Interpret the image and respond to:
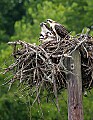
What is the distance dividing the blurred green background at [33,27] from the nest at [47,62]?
243 inches

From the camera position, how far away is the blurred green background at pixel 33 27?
40.1 ft

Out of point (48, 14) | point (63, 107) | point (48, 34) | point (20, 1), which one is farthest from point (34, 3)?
point (48, 34)

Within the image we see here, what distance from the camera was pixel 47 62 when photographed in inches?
158

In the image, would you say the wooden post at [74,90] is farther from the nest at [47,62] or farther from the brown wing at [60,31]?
the brown wing at [60,31]

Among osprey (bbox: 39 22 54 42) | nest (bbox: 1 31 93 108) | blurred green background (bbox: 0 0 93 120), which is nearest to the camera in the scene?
nest (bbox: 1 31 93 108)

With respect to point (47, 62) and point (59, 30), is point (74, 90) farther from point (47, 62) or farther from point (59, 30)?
point (59, 30)

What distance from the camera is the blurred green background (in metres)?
12.2

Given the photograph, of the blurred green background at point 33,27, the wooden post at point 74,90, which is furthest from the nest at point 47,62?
the blurred green background at point 33,27

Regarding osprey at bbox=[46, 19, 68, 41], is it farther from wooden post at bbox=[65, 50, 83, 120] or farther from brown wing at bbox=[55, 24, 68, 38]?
wooden post at bbox=[65, 50, 83, 120]

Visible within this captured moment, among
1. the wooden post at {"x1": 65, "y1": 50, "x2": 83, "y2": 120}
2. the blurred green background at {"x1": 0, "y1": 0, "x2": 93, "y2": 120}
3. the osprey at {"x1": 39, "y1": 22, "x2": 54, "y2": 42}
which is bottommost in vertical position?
the wooden post at {"x1": 65, "y1": 50, "x2": 83, "y2": 120}

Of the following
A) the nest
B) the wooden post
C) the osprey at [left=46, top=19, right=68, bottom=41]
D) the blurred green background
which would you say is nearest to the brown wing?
the osprey at [left=46, top=19, right=68, bottom=41]

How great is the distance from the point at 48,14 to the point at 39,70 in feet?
32.4

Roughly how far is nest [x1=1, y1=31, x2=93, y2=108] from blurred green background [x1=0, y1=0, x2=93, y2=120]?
20.3 ft

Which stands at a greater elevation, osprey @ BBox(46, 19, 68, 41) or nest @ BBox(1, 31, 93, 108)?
osprey @ BBox(46, 19, 68, 41)
